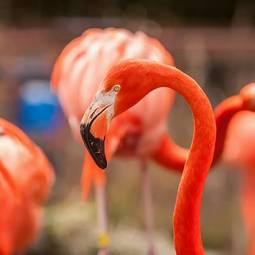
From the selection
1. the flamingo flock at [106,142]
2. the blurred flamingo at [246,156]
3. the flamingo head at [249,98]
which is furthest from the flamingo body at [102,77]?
the flamingo head at [249,98]

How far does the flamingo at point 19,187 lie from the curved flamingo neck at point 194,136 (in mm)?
349

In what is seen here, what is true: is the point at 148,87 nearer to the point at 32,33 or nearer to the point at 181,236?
the point at 181,236

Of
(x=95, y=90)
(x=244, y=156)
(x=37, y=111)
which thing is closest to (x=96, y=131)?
(x=95, y=90)

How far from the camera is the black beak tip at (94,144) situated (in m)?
0.74

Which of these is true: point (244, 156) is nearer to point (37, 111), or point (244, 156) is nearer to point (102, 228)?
point (102, 228)

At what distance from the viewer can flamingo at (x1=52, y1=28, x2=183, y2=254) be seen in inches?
44.0

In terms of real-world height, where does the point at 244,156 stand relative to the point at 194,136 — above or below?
below

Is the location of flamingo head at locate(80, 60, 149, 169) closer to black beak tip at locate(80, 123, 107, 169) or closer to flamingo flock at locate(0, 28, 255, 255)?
black beak tip at locate(80, 123, 107, 169)

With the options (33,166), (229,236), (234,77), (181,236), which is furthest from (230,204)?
(181,236)

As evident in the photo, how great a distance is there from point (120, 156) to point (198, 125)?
45 cm

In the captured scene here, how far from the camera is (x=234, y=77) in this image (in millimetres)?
1901

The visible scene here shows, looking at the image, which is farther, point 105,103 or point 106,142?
point 106,142

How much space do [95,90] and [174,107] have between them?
59cm

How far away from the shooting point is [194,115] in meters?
0.76
